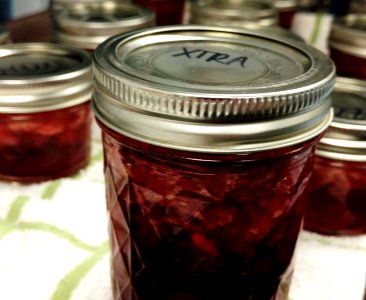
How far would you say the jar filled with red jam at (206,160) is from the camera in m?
0.34

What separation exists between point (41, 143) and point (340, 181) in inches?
13.7

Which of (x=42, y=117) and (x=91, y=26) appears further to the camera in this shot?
(x=91, y=26)

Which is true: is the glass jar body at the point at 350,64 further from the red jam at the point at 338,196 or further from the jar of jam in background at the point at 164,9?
the jar of jam in background at the point at 164,9

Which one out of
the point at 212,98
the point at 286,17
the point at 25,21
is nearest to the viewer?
the point at 212,98

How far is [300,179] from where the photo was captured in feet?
1.30

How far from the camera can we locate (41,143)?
25.0 inches

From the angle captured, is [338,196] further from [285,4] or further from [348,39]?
[285,4]

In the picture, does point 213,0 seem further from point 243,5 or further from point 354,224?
point 354,224

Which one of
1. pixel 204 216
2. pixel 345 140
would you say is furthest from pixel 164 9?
pixel 204 216

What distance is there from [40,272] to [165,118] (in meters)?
0.26

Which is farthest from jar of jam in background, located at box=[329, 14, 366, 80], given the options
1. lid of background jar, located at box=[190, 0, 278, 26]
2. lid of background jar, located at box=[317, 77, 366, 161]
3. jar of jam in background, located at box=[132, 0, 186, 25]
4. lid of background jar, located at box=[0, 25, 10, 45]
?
lid of background jar, located at box=[0, 25, 10, 45]

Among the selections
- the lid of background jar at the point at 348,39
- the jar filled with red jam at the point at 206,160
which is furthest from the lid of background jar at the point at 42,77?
the lid of background jar at the point at 348,39

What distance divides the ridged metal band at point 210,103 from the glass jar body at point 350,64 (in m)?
0.46

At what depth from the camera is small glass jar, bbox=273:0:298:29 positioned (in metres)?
1.07
